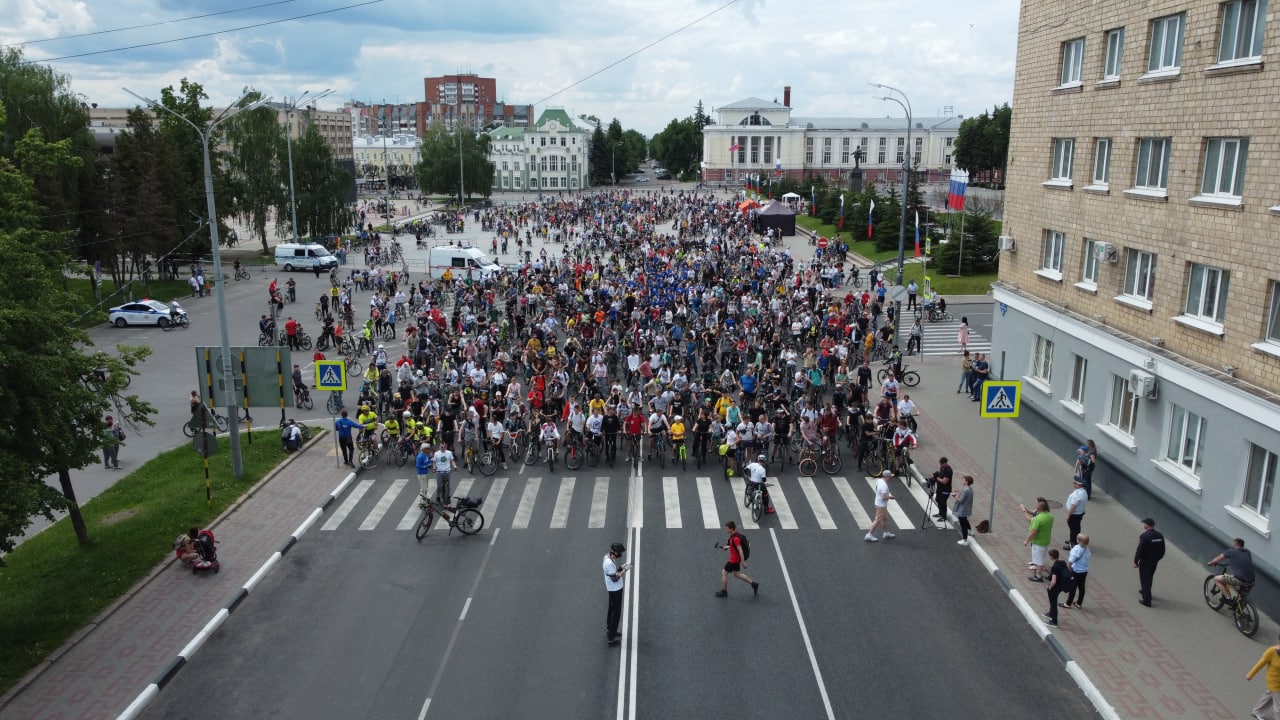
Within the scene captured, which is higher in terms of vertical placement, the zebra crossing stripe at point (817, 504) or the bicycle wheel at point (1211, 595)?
the bicycle wheel at point (1211, 595)

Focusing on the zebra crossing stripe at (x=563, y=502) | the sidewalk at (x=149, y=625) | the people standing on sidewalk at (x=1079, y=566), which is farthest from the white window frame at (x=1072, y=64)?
the sidewalk at (x=149, y=625)

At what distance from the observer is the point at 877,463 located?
21.0 meters

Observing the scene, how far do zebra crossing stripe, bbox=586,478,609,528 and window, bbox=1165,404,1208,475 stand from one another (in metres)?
11.1

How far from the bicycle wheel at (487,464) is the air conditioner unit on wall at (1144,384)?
14.0m

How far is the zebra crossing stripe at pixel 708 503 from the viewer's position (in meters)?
17.8

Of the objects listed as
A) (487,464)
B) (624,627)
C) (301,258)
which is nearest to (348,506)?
(487,464)

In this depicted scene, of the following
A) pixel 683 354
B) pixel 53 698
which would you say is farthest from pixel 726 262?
pixel 53 698

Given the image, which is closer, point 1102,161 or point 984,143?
point 1102,161

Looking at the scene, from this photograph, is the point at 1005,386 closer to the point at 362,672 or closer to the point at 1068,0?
the point at 1068,0

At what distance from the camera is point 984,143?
4670 inches

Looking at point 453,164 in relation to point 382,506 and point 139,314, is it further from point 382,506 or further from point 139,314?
point 382,506

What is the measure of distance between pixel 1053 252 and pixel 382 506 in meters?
17.6

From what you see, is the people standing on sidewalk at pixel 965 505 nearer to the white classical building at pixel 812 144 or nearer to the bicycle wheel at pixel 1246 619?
the bicycle wheel at pixel 1246 619

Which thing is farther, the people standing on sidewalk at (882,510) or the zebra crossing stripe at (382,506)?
the zebra crossing stripe at (382,506)
